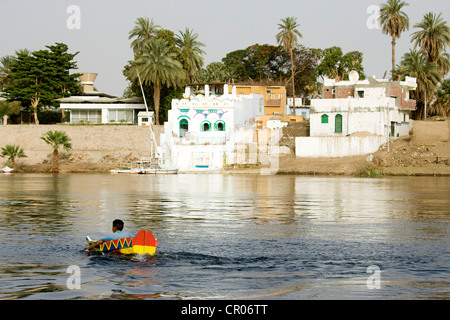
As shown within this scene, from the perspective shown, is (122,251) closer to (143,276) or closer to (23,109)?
(143,276)

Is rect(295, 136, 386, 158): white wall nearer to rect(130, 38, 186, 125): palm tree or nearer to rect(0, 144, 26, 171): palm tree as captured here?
rect(130, 38, 186, 125): palm tree

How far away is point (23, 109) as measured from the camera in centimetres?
9812

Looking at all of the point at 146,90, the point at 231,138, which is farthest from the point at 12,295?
the point at 146,90

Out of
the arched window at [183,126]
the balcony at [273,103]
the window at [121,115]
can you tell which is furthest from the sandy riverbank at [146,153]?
the balcony at [273,103]

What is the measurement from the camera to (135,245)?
20.0 meters

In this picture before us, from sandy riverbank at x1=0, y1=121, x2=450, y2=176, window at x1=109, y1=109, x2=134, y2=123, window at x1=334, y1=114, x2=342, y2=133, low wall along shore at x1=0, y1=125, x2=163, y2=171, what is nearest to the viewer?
sandy riverbank at x1=0, y1=121, x2=450, y2=176

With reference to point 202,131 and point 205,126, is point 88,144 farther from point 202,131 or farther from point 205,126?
point 205,126

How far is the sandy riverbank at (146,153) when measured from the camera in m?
70.1

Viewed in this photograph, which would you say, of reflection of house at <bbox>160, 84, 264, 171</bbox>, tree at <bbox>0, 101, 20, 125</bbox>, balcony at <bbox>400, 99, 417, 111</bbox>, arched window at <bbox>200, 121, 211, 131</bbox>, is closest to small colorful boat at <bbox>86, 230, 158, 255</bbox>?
reflection of house at <bbox>160, 84, 264, 171</bbox>

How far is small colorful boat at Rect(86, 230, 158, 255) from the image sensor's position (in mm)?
19938

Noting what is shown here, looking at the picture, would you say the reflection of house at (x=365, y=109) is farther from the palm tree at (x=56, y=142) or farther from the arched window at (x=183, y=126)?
the palm tree at (x=56, y=142)

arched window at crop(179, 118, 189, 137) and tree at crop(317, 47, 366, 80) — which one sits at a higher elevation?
tree at crop(317, 47, 366, 80)

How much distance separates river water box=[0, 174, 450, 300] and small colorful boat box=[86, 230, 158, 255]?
30cm

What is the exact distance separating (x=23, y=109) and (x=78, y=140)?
16.5 meters
